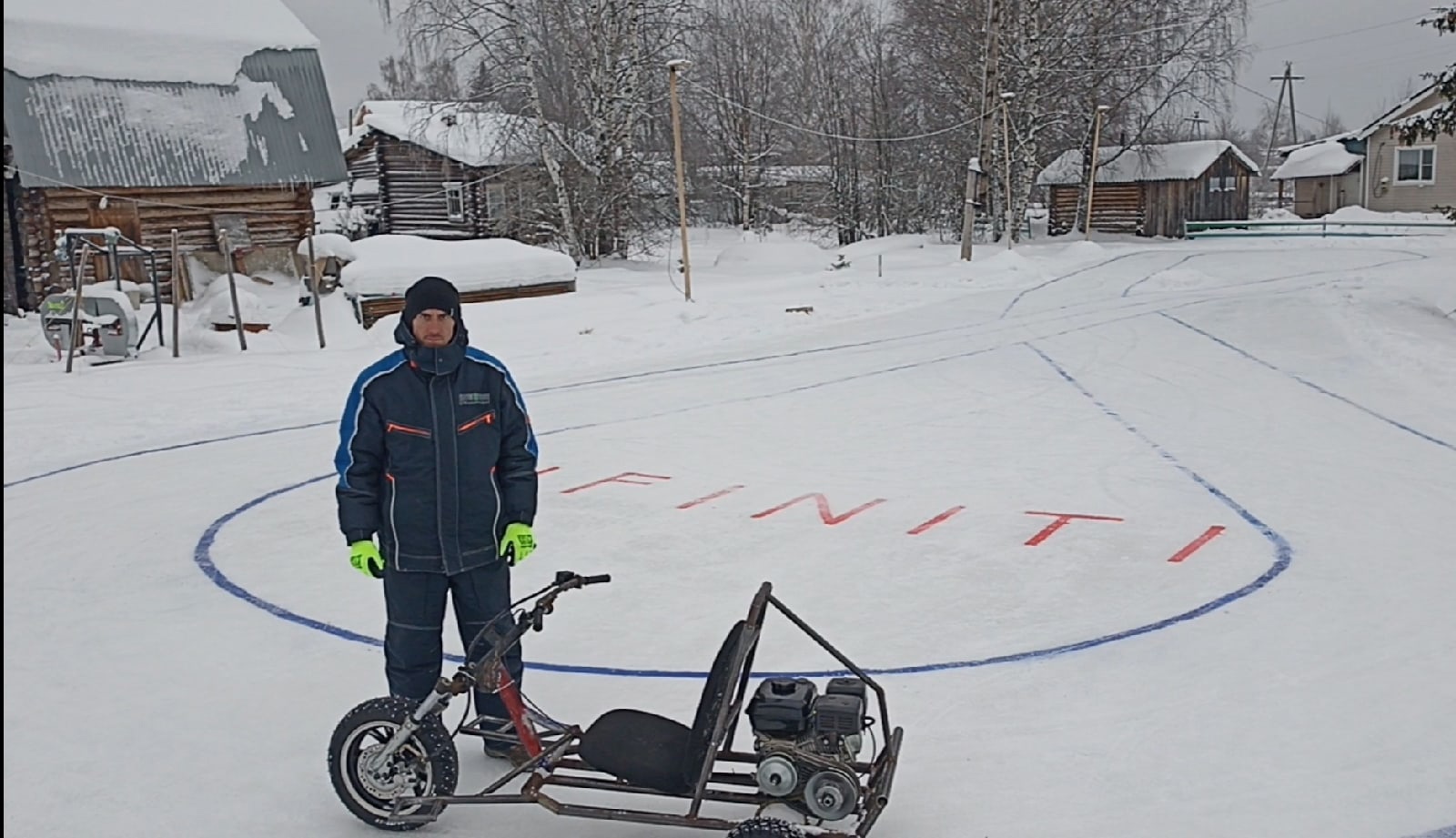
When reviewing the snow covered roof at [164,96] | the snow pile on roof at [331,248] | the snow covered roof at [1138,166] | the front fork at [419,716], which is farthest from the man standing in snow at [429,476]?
the snow covered roof at [1138,166]

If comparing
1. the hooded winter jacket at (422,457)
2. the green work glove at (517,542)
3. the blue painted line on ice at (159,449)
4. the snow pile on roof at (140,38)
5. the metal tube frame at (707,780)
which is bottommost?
the blue painted line on ice at (159,449)

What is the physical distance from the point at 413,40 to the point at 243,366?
1410 centimetres

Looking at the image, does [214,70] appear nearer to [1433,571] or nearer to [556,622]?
[556,622]

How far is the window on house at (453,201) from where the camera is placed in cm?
3672

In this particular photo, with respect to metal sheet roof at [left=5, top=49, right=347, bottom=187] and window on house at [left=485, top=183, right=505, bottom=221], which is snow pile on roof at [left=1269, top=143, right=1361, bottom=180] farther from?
metal sheet roof at [left=5, top=49, right=347, bottom=187]

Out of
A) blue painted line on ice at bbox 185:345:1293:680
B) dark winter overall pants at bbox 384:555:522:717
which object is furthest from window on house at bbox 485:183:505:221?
dark winter overall pants at bbox 384:555:522:717

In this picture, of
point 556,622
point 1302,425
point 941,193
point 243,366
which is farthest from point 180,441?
point 941,193

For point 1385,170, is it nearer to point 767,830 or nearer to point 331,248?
point 331,248

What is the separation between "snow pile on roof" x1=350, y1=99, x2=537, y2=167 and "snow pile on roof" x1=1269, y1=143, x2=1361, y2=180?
33.0m

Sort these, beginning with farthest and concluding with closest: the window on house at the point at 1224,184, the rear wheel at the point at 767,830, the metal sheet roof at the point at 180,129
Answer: the window on house at the point at 1224,184 < the metal sheet roof at the point at 180,129 < the rear wheel at the point at 767,830

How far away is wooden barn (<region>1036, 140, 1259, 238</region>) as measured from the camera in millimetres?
40594

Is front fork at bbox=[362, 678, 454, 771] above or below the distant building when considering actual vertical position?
below

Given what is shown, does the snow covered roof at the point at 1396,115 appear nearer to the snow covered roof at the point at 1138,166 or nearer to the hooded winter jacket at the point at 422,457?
the snow covered roof at the point at 1138,166

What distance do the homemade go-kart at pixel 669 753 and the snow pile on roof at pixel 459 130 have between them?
2452 cm
